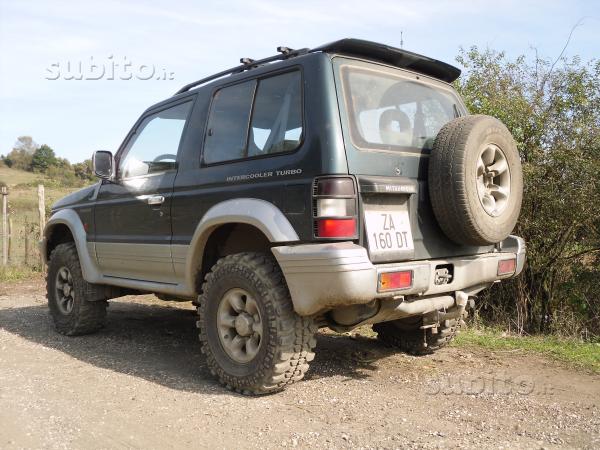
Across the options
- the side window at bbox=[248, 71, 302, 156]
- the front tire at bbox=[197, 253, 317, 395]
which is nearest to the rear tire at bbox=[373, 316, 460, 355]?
the front tire at bbox=[197, 253, 317, 395]

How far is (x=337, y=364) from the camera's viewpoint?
14.6 ft

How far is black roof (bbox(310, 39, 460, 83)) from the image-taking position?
3.51 metres

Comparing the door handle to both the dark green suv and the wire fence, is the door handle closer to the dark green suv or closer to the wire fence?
the dark green suv

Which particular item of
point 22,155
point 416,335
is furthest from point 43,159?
point 416,335

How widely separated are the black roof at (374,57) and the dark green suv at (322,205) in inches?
0.6

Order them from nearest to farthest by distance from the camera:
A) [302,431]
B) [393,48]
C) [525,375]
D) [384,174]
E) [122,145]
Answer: [302,431] < [384,174] < [393,48] < [525,375] < [122,145]

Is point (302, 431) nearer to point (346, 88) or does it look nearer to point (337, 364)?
point (337, 364)

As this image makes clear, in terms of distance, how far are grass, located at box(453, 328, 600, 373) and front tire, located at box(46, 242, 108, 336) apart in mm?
3478

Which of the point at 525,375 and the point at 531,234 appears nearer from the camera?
the point at 525,375

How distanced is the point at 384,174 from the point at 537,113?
172 inches

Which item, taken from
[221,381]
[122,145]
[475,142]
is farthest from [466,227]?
[122,145]

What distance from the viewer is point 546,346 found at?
4.91 meters
